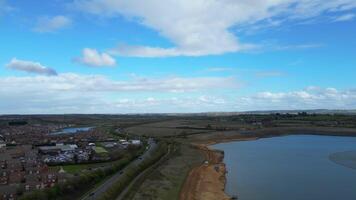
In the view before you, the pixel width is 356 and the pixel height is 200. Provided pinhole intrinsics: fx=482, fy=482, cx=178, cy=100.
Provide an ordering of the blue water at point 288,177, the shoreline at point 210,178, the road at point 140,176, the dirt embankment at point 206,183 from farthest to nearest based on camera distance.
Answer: the shoreline at point 210,178
the dirt embankment at point 206,183
the blue water at point 288,177
the road at point 140,176

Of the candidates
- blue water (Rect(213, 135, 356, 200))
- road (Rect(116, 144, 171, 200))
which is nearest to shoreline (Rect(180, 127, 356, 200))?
blue water (Rect(213, 135, 356, 200))

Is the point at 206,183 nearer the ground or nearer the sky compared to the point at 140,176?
nearer the ground

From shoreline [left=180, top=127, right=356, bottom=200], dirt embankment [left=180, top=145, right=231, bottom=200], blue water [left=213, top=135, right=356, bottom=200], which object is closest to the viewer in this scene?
blue water [left=213, top=135, right=356, bottom=200]

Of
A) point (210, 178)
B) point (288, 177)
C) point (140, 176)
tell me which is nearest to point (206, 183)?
point (210, 178)

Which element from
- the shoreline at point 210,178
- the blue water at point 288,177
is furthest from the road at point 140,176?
the blue water at point 288,177

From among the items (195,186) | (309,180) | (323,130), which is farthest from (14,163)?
(323,130)

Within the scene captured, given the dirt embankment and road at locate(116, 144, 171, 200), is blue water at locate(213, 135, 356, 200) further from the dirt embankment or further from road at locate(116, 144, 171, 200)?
road at locate(116, 144, 171, 200)

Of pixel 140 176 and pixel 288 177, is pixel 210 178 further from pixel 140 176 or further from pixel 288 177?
pixel 288 177

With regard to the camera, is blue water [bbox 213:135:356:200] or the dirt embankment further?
the dirt embankment

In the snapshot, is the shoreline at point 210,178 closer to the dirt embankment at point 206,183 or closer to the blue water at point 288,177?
the dirt embankment at point 206,183
